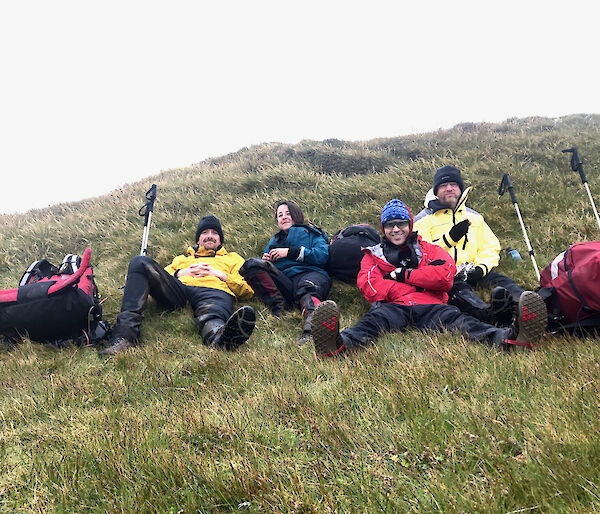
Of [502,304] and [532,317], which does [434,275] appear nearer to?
[502,304]

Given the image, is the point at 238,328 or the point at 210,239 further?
the point at 210,239

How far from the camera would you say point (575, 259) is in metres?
3.52

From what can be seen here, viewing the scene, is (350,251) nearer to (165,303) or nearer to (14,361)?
(165,303)

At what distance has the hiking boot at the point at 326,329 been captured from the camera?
3.47 m

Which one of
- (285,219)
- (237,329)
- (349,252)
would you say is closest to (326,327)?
(237,329)

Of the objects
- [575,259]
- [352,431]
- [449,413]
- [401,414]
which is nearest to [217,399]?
[352,431]

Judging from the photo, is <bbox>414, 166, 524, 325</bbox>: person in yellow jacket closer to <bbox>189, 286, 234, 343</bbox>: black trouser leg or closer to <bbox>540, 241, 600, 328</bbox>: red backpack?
<bbox>540, 241, 600, 328</bbox>: red backpack

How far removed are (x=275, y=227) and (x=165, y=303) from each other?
153 inches

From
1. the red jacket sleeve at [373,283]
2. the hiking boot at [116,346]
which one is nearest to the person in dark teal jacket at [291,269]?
the red jacket sleeve at [373,283]

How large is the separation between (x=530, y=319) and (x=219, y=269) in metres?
4.56

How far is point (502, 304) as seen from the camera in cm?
A: 409

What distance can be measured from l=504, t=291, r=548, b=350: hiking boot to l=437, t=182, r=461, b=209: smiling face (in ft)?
11.7

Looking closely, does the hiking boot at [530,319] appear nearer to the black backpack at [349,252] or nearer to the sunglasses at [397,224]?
the sunglasses at [397,224]

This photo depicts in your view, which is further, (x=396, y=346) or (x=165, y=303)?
(x=165, y=303)
